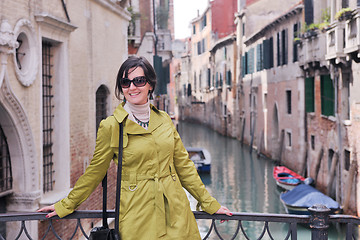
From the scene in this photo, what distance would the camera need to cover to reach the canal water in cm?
1219

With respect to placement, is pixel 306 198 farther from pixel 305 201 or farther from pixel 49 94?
pixel 49 94

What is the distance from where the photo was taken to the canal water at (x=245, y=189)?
12.2 m

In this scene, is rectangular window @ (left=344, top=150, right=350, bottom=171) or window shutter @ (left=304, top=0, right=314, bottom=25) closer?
rectangular window @ (left=344, top=150, right=350, bottom=171)

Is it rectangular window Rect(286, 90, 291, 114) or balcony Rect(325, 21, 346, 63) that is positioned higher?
balcony Rect(325, 21, 346, 63)

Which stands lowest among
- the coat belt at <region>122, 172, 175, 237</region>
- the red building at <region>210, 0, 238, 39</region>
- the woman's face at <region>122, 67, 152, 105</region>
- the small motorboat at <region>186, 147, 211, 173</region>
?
the small motorboat at <region>186, 147, 211, 173</region>

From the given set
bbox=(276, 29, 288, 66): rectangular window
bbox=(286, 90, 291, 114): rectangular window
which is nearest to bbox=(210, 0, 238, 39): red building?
bbox=(276, 29, 288, 66): rectangular window

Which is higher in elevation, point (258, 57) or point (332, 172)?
point (258, 57)

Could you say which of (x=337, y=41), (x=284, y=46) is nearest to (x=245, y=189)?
(x=284, y=46)

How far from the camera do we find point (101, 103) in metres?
10.0

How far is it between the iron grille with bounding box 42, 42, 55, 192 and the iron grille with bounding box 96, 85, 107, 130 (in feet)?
7.61

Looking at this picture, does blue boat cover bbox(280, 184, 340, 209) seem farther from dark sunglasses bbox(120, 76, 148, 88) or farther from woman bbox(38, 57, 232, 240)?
dark sunglasses bbox(120, 76, 148, 88)

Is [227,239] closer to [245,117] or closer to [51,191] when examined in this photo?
[51,191]

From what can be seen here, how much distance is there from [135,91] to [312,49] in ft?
43.3

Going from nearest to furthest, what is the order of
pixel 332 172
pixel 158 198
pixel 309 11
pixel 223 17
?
pixel 158 198
pixel 332 172
pixel 309 11
pixel 223 17
